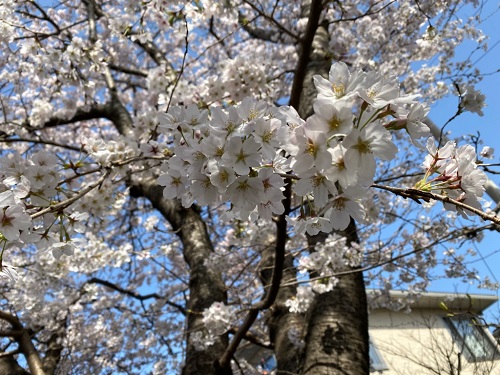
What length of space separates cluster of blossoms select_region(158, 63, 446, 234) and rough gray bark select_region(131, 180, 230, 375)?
218cm

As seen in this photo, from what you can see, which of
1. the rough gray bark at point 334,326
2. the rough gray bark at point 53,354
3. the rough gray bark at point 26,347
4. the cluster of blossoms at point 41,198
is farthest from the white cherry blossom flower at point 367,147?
the rough gray bark at point 53,354

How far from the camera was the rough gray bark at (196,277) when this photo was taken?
3105 millimetres

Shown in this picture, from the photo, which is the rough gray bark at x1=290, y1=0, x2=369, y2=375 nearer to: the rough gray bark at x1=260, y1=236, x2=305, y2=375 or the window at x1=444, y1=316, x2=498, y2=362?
the rough gray bark at x1=260, y1=236, x2=305, y2=375

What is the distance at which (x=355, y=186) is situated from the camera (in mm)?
982

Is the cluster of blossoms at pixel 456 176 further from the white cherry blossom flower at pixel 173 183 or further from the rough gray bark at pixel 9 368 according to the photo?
the rough gray bark at pixel 9 368

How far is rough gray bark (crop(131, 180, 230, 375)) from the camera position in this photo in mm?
3105

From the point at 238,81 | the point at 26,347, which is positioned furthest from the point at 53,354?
the point at 238,81

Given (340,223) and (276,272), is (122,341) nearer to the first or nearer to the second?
(276,272)

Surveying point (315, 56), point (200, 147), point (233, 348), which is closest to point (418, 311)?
point (315, 56)

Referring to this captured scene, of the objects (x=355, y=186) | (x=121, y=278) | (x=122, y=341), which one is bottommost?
(x=355, y=186)

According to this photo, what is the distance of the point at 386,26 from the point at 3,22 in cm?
531

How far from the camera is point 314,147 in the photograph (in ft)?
2.99

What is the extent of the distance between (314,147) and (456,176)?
0.43 meters

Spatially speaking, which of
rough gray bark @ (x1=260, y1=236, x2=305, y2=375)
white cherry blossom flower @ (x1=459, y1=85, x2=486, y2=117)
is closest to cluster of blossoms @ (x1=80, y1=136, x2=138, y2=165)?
rough gray bark @ (x1=260, y1=236, x2=305, y2=375)
